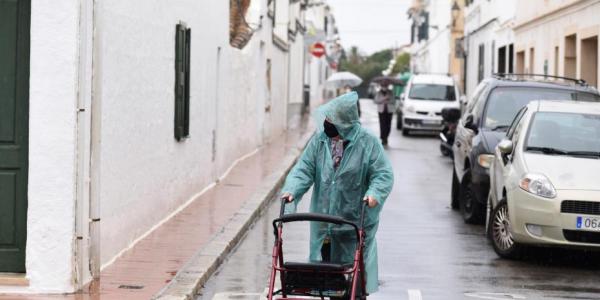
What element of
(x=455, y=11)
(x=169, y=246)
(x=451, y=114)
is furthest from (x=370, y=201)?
(x=455, y=11)

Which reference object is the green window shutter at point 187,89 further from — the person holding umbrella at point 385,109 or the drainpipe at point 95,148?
the person holding umbrella at point 385,109

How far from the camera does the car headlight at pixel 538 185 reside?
11695 millimetres

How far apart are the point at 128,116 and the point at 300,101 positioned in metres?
38.0

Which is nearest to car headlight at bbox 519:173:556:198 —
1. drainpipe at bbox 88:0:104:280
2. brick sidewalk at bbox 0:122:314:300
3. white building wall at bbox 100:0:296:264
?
brick sidewalk at bbox 0:122:314:300

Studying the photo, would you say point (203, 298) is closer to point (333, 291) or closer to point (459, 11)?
point (333, 291)

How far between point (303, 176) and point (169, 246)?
454 cm

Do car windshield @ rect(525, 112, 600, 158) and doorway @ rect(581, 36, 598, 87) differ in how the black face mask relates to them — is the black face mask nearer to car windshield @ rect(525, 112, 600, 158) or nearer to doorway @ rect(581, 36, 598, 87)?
car windshield @ rect(525, 112, 600, 158)

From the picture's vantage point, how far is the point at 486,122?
52.2ft

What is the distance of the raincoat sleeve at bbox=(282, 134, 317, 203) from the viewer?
25.9ft

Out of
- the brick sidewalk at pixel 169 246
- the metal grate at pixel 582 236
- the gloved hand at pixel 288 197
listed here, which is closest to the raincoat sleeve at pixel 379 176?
the gloved hand at pixel 288 197

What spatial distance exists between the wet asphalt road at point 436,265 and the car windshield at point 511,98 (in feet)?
4.56

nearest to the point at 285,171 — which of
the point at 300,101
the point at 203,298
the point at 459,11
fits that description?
the point at 203,298

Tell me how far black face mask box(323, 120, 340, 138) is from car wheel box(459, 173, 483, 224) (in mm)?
7449

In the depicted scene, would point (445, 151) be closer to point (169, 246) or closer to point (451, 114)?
point (451, 114)
